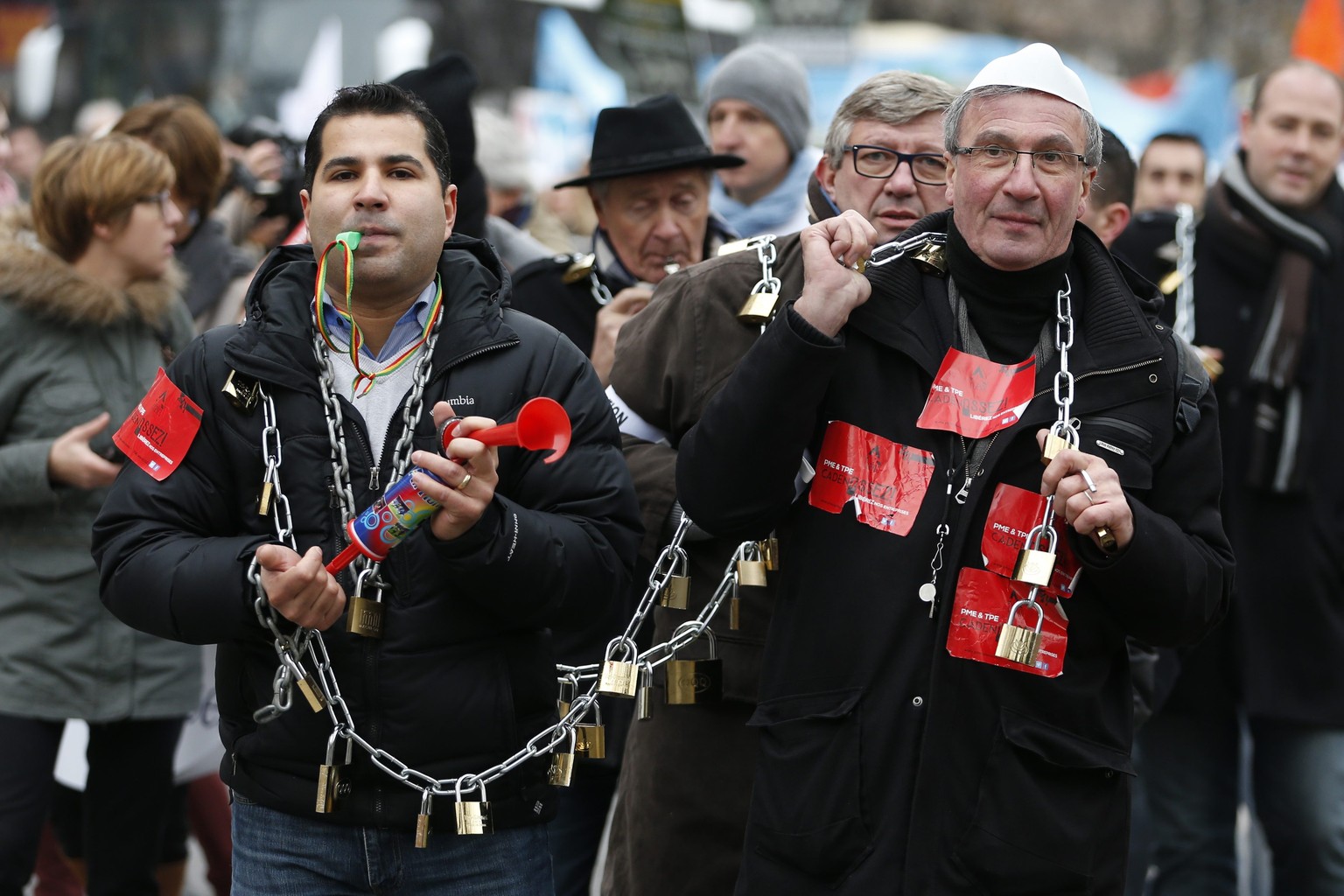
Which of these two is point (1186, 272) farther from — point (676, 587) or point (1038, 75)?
point (676, 587)

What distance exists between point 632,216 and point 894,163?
1.13 m

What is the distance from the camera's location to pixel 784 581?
330cm

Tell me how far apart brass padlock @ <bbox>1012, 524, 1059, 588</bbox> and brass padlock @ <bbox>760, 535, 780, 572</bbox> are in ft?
2.00

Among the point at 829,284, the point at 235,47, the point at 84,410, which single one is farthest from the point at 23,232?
the point at 235,47

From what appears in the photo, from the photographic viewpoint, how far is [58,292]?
484cm

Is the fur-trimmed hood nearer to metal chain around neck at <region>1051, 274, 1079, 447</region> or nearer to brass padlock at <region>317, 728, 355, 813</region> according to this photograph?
brass padlock at <region>317, 728, 355, 813</region>

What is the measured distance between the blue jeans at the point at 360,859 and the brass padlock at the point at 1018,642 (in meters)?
0.99

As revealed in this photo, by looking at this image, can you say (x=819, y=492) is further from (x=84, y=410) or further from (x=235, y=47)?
(x=235, y=47)

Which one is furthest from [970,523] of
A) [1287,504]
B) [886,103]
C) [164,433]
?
[1287,504]

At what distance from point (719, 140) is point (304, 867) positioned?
3.40 metres

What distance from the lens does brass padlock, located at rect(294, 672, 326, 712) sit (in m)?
3.13

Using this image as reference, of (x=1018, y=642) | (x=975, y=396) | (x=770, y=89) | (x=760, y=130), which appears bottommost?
(x=1018, y=642)

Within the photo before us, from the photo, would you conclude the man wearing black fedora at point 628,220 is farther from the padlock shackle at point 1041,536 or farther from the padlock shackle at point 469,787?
the padlock shackle at point 1041,536

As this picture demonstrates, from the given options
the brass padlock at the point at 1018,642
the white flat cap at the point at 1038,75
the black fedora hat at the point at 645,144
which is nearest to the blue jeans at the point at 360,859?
the brass padlock at the point at 1018,642
